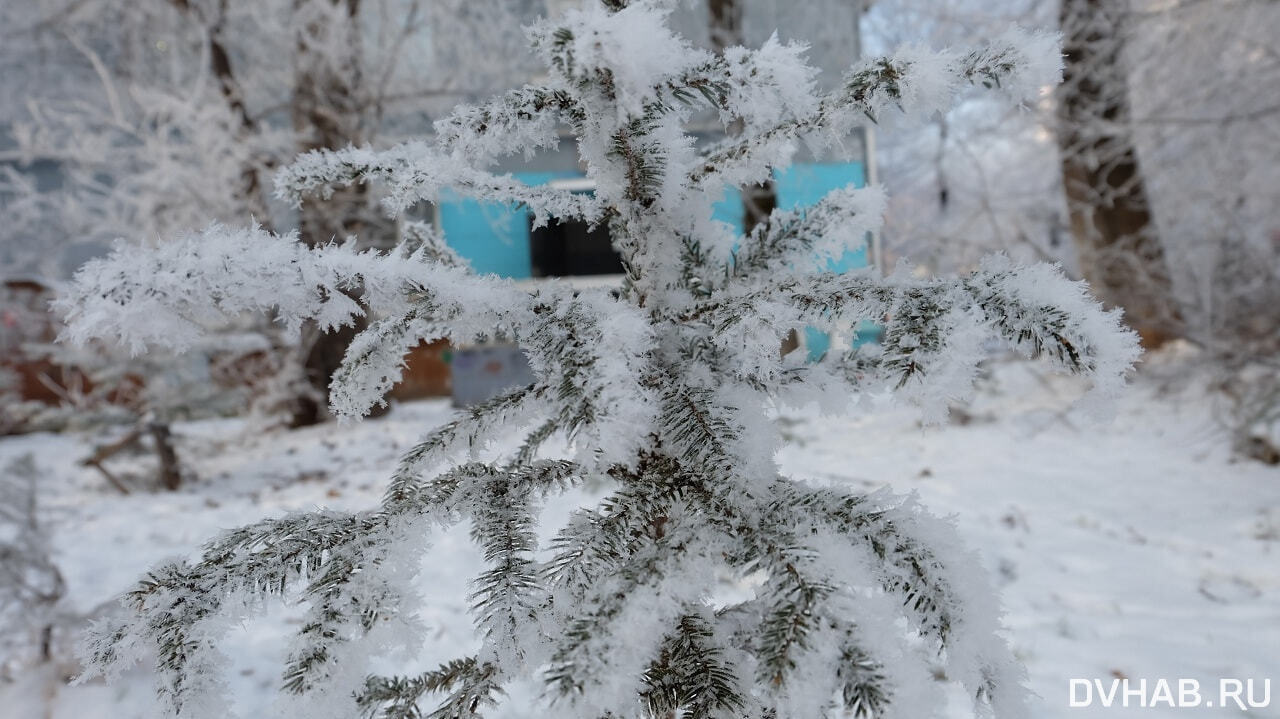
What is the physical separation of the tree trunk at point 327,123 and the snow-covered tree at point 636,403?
570cm

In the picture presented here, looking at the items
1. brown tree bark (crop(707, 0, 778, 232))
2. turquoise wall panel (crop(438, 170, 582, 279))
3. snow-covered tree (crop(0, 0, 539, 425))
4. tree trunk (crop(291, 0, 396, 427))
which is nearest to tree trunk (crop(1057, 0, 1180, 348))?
brown tree bark (crop(707, 0, 778, 232))

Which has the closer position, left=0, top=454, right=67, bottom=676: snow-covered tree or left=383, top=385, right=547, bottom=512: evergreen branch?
left=383, top=385, right=547, bottom=512: evergreen branch

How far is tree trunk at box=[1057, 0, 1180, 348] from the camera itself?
14.7 feet

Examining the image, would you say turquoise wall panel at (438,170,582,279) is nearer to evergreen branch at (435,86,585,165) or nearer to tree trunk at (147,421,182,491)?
tree trunk at (147,421,182,491)

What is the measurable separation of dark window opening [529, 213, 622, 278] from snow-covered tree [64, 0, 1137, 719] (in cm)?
792

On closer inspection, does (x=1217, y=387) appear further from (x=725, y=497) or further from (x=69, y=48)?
(x=69, y=48)

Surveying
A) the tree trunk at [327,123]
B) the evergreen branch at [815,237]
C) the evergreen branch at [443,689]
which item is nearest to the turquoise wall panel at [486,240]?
the tree trunk at [327,123]

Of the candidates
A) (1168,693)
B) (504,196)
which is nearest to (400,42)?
(504,196)

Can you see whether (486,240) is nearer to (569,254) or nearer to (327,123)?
(569,254)

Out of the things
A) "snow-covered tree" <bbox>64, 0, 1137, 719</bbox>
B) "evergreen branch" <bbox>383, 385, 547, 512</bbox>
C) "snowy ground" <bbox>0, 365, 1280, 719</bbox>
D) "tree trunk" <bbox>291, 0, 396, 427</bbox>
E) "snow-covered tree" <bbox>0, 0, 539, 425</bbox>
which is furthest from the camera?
"tree trunk" <bbox>291, 0, 396, 427</bbox>

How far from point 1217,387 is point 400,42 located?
270 inches

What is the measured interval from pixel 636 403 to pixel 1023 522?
341 centimetres

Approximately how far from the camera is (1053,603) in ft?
8.58

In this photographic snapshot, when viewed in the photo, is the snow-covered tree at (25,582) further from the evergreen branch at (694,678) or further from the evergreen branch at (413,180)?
the evergreen branch at (694,678)
